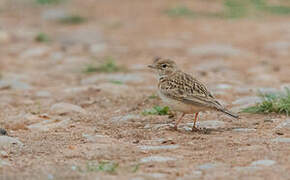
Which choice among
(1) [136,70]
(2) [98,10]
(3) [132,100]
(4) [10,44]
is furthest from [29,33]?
(3) [132,100]

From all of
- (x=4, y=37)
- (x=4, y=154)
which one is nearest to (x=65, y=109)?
(x=4, y=154)

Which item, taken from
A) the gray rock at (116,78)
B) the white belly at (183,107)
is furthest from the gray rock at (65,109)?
the gray rock at (116,78)

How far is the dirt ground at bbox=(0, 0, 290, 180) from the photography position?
16.5 feet

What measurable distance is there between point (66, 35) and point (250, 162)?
9415mm

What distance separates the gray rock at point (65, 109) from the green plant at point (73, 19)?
7647 mm

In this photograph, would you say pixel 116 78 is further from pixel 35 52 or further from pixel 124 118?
pixel 35 52

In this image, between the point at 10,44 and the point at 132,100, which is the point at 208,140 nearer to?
the point at 132,100

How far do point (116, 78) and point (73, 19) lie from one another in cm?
603

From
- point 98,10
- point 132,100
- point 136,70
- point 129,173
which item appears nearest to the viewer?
point 129,173

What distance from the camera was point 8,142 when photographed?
582 centimetres

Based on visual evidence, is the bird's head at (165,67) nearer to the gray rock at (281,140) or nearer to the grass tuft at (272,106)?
the grass tuft at (272,106)

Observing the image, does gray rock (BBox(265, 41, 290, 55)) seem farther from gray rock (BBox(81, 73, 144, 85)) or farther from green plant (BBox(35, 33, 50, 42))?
green plant (BBox(35, 33, 50, 42))

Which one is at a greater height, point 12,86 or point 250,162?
point 250,162

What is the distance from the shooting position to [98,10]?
16688 mm
